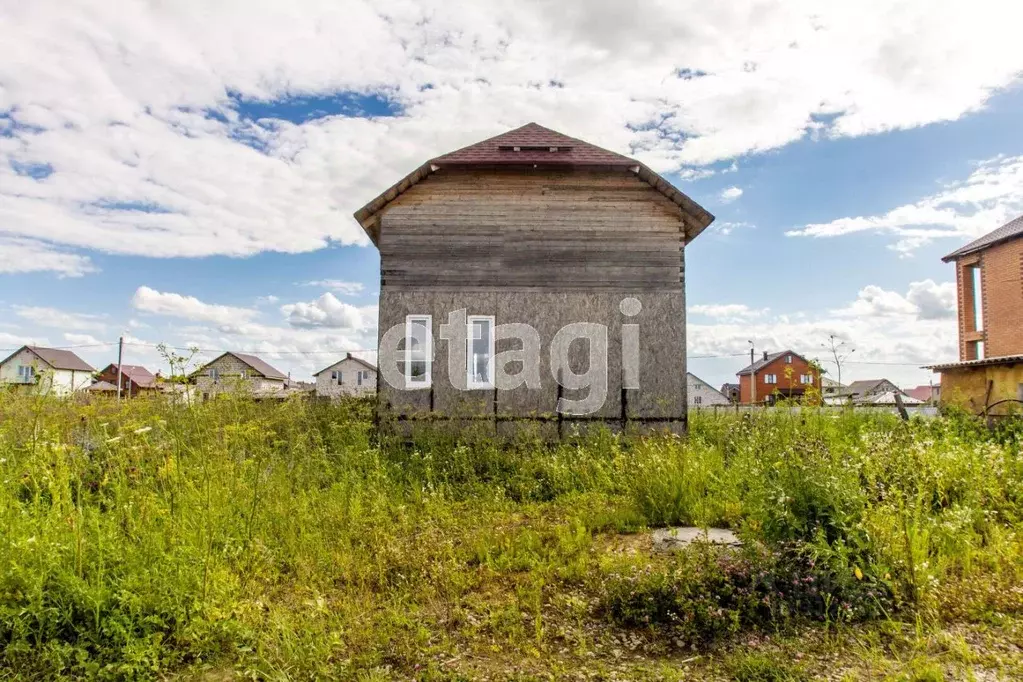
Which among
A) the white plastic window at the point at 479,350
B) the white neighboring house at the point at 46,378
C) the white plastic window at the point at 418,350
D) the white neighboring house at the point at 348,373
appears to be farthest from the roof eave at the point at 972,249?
the white neighboring house at the point at 348,373

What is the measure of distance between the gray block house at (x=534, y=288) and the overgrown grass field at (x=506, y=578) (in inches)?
199

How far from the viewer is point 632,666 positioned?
3.94m

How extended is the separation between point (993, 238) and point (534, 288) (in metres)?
26.5

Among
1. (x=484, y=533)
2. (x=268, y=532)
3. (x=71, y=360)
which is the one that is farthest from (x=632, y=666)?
(x=71, y=360)

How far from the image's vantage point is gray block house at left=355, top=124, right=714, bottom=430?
1216 cm

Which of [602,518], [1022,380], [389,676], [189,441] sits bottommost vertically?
[389,676]

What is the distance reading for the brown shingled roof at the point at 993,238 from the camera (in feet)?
89.5

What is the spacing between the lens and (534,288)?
487 inches

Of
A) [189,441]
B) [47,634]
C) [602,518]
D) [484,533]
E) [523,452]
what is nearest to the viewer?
[47,634]

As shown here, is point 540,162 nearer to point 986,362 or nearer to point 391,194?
point 391,194

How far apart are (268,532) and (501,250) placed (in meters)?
7.86

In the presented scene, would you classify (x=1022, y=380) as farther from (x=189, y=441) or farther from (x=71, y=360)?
(x=71, y=360)

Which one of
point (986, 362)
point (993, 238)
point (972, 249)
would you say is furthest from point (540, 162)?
point (972, 249)

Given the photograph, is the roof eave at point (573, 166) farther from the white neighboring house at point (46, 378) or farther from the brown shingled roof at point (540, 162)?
the white neighboring house at point (46, 378)
